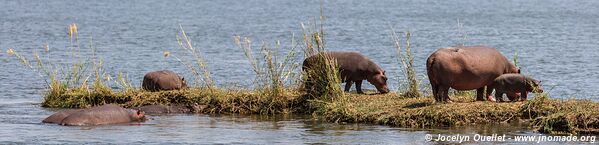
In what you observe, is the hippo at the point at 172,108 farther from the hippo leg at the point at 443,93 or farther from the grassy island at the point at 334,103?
the hippo leg at the point at 443,93

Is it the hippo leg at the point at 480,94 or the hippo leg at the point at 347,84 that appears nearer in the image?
the hippo leg at the point at 480,94

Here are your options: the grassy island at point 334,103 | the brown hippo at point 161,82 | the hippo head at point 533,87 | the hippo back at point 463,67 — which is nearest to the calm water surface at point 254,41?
the grassy island at point 334,103

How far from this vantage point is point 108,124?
1516 centimetres

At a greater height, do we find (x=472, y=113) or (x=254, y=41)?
(x=254, y=41)

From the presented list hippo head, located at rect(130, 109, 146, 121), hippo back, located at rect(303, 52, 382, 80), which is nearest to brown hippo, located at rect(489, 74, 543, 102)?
hippo back, located at rect(303, 52, 382, 80)

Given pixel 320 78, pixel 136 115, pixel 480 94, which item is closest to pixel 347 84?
pixel 320 78

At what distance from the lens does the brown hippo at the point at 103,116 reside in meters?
15.0

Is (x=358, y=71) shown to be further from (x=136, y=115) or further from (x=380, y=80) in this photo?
(x=136, y=115)

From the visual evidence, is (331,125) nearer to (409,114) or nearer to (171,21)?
(409,114)

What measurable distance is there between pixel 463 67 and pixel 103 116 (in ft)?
13.4

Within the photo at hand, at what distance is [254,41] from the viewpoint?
35.0m

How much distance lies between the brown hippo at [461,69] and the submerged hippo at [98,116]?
3.40 m

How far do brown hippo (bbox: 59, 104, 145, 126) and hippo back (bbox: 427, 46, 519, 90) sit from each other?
342cm

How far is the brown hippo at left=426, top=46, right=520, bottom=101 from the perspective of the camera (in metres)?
15.1
